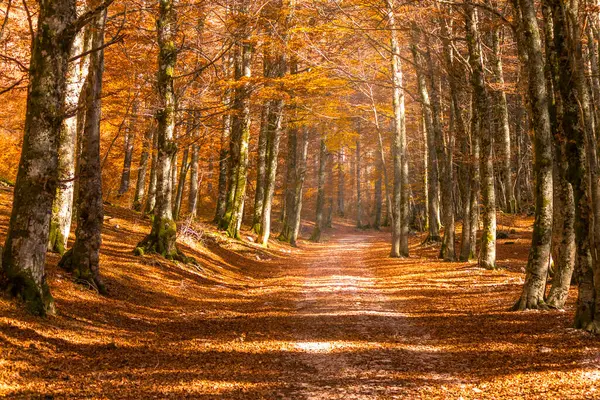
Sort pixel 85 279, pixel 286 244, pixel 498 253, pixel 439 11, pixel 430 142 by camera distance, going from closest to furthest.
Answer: pixel 85 279, pixel 439 11, pixel 498 253, pixel 430 142, pixel 286 244

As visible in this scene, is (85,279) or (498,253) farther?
(498,253)

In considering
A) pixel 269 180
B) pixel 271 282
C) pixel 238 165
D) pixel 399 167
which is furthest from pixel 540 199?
pixel 269 180

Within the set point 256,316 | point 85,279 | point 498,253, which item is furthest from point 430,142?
point 85,279

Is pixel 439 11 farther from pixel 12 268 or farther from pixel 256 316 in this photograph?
pixel 12 268

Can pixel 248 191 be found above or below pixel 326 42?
below

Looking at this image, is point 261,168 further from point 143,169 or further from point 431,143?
Answer: point 431,143

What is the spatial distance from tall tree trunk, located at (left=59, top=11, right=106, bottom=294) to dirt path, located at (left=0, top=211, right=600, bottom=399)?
404 millimetres

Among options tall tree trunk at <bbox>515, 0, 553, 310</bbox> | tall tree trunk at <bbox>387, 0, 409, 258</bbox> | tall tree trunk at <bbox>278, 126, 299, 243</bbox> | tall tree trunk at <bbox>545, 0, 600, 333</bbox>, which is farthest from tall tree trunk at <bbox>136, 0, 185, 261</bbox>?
tall tree trunk at <bbox>278, 126, 299, 243</bbox>

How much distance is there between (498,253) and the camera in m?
19.0

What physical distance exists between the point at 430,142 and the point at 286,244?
30.1 feet

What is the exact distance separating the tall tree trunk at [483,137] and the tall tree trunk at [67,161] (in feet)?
32.7

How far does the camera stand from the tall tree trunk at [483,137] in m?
14.5

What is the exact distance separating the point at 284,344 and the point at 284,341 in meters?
0.19

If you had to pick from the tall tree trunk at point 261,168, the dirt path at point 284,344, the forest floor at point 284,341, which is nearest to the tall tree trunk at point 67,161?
the forest floor at point 284,341
